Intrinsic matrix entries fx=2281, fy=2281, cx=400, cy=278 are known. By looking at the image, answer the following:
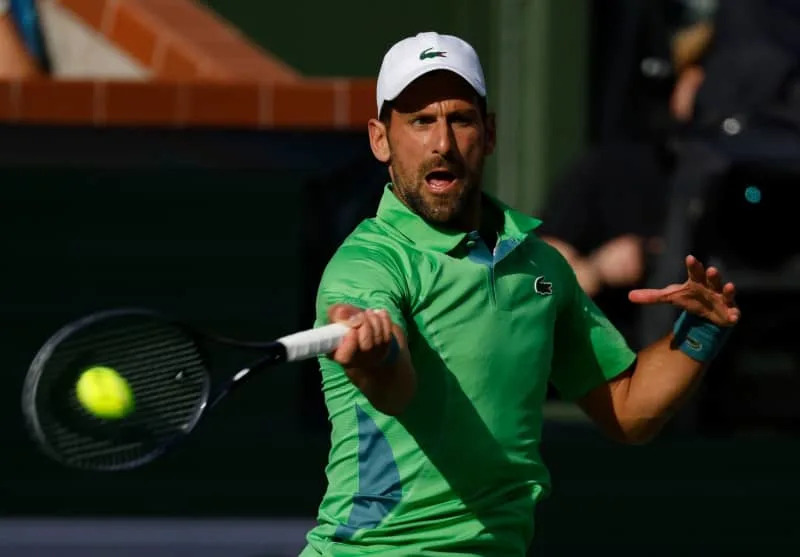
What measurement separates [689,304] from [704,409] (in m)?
3.44

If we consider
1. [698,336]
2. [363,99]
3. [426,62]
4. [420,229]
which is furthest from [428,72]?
[363,99]

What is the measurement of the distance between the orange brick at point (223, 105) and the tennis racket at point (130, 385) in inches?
79.6

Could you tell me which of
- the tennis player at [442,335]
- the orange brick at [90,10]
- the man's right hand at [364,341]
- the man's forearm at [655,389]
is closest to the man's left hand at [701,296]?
the tennis player at [442,335]

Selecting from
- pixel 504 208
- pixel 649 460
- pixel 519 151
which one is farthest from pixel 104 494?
pixel 519 151

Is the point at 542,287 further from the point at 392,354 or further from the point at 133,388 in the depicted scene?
the point at 133,388

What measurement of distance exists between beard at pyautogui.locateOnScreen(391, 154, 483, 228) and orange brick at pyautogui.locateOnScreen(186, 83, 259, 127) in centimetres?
200

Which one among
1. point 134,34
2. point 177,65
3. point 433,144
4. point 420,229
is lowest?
point 420,229

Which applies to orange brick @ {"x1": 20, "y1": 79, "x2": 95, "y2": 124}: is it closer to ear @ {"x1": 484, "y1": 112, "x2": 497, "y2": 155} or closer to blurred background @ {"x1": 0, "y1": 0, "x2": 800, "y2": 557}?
blurred background @ {"x1": 0, "y1": 0, "x2": 800, "y2": 557}

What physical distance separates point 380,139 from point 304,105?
193 centimetres

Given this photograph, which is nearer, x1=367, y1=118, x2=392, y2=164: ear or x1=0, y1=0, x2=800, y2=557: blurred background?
x1=367, y1=118, x2=392, y2=164: ear

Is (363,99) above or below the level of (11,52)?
below

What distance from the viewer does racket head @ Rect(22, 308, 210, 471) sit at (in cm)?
407

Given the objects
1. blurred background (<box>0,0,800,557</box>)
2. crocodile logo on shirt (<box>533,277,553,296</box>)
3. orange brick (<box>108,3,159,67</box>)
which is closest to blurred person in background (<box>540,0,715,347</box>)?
blurred background (<box>0,0,800,557</box>)

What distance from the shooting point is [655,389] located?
4.58 meters
